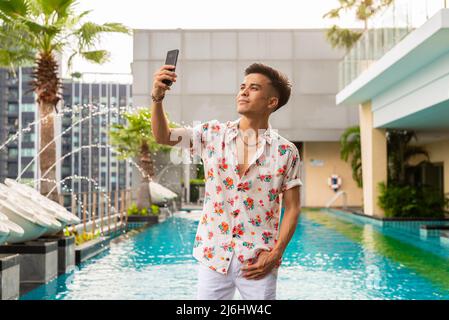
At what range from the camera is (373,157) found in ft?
65.0

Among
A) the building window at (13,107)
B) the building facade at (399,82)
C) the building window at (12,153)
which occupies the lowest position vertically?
the building facade at (399,82)

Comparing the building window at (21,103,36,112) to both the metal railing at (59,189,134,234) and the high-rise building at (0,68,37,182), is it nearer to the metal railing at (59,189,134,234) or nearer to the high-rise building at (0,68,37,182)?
the high-rise building at (0,68,37,182)

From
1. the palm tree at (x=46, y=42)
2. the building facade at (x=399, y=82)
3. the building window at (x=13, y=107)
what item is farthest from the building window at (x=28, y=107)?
the palm tree at (x=46, y=42)

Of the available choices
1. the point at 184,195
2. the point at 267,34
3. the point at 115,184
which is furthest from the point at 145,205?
the point at 115,184

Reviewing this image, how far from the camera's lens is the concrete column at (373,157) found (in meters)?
19.7

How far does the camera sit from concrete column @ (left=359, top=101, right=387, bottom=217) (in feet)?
64.6

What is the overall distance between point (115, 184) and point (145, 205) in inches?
4023

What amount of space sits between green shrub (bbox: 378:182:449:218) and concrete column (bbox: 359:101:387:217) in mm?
602

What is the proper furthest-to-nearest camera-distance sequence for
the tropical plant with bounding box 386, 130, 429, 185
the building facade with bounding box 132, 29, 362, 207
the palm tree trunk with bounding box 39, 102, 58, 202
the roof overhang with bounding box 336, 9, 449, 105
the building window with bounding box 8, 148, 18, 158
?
the building window with bounding box 8, 148, 18, 158, the building facade with bounding box 132, 29, 362, 207, the tropical plant with bounding box 386, 130, 429, 185, the palm tree trunk with bounding box 39, 102, 58, 202, the roof overhang with bounding box 336, 9, 449, 105

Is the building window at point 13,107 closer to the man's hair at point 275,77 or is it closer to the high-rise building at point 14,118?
the high-rise building at point 14,118

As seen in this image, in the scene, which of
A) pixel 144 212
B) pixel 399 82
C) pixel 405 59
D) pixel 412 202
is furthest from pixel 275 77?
pixel 144 212

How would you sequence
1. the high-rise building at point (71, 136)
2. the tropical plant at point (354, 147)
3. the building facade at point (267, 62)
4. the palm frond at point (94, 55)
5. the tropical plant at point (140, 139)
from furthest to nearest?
the high-rise building at point (71, 136) → the building facade at point (267, 62) → the tropical plant at point (354, 147) → the tropical plant at point (140, 139) → the palm frond at point (94, 55)

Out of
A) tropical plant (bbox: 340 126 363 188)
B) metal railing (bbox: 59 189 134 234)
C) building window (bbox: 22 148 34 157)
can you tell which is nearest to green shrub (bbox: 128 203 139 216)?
metal railing (bbox: 59 189 134 234)

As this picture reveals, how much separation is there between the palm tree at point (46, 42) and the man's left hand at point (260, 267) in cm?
882
